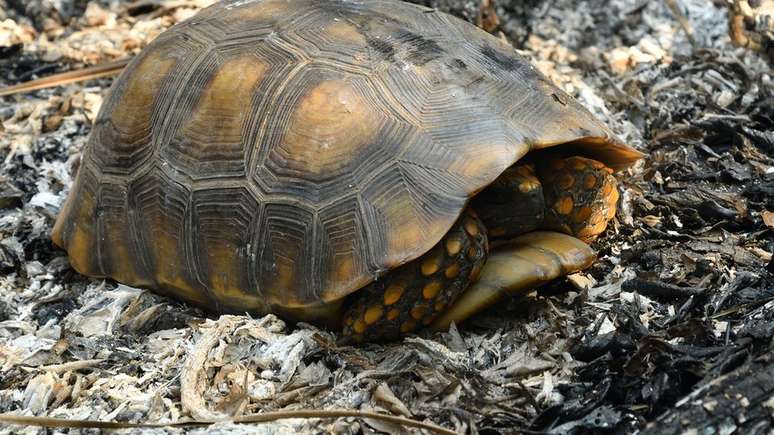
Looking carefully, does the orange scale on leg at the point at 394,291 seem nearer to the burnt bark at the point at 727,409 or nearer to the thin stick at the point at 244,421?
the thin stick at the point at 244,421

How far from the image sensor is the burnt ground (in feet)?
8.96

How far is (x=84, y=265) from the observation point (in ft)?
12.9

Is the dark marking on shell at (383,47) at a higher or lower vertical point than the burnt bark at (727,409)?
higher

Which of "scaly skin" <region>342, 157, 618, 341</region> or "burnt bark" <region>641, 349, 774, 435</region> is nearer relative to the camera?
"burnt bark" <region>641, 349, 774, 435</region>

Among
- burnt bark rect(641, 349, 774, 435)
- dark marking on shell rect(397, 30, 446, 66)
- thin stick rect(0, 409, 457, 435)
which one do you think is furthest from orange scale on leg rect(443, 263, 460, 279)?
burnt bark rect(641, 349, 774, 435)

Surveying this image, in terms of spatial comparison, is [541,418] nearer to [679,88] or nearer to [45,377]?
[45,377]

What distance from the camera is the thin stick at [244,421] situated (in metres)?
2.72

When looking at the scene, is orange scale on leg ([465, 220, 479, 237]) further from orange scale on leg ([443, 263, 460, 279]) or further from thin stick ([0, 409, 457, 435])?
thin stick ([0, 409, 457, 435])

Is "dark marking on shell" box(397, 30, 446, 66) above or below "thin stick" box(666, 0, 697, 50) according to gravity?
above

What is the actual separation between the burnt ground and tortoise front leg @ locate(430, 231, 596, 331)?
11 centimetres

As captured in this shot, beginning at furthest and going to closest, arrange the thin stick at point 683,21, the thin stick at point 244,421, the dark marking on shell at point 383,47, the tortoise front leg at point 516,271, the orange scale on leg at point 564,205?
the thin stick at point 683,21
the orange scale on leg at point 564,205
the dark marking on shell at point 383,47
the tortoise front leg at point 516,271
the thin stick at point 244,421

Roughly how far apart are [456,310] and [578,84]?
219 cm

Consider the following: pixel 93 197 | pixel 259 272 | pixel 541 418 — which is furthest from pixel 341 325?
pixel 93 197

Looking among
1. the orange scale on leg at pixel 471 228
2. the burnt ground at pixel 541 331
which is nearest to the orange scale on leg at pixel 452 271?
the orange scale on leg at pixel 471 228
